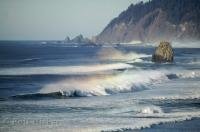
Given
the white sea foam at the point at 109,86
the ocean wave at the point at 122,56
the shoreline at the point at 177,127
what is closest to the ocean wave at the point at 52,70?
the white sea foam at the point at 109,86

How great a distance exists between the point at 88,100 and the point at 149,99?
4.25 meters

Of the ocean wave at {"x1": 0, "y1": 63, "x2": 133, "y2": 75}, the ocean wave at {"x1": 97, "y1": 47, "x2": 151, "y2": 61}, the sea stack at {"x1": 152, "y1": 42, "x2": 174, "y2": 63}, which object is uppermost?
the sea stack at {"x1": 152, "y1": 42, "x2": 174, "y2": 63}

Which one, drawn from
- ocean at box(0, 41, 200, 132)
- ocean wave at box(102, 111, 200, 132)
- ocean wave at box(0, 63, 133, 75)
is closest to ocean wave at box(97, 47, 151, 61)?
ocean wave at box(0, 63, 133, 75)

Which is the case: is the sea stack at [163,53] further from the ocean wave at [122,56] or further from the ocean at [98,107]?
the ocean at [98,107]

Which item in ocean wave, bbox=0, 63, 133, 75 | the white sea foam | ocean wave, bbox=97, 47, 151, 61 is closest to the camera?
the white sea foam

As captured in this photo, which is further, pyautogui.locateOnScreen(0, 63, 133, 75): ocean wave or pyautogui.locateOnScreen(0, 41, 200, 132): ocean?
pyautogui.locateOnScreen(0, 63, 133, 75): ocean wave

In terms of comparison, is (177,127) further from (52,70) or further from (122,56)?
(122,56)

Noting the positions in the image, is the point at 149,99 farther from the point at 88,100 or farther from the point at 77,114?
the point at 77,114

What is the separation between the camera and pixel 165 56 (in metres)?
86.6

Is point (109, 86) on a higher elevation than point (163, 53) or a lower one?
lower

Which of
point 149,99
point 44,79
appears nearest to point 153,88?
point 149,99

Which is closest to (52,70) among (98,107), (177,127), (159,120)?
(98,107)

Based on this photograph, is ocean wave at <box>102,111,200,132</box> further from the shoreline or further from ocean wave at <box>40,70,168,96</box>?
ocean wave at <box>40,70,168,96</box>

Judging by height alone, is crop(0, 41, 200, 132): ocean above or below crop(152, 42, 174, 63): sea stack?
below
